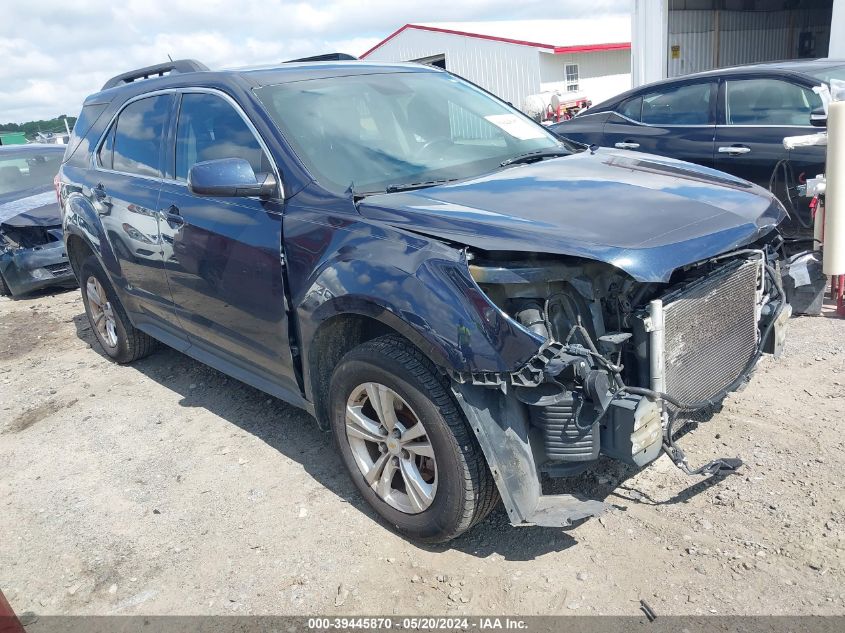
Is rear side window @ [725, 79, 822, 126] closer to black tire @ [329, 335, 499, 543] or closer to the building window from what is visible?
black tire @ [329, 335, 499, 543]

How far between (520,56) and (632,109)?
17.9m

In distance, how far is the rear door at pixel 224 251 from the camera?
3324mm

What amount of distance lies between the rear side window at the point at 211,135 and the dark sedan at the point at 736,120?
14.4 ft

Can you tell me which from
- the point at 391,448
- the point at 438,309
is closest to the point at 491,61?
the point at 391,448

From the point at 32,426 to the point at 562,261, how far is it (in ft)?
13.0

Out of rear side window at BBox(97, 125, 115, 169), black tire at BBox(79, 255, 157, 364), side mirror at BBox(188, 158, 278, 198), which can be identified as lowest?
black tire at BBox(79, 255, 157, 364)

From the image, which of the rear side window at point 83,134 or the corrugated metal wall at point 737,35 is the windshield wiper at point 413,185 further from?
the corrugated metal wall at point 737,35

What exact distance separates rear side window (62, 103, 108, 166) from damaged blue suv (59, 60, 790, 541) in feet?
3.62

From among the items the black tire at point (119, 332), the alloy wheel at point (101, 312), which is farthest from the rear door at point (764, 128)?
the alloy wheel at point (101, 312)

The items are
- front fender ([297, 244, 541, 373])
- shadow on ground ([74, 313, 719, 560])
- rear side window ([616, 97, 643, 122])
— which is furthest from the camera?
rear side window ([616, 97, 643, 122])

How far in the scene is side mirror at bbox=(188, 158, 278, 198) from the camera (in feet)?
10.3

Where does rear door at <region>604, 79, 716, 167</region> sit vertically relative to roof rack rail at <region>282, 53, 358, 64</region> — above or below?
below

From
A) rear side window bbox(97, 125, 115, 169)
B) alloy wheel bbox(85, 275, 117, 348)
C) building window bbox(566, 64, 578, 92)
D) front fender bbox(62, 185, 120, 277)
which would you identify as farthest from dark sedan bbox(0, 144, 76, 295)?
building window bbox(566, 64, 578, 92)

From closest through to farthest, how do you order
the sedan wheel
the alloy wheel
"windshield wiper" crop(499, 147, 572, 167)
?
the sedan wheel
"windshield wiper" crop(499, 147, 572, 167)
the alloy wheel
